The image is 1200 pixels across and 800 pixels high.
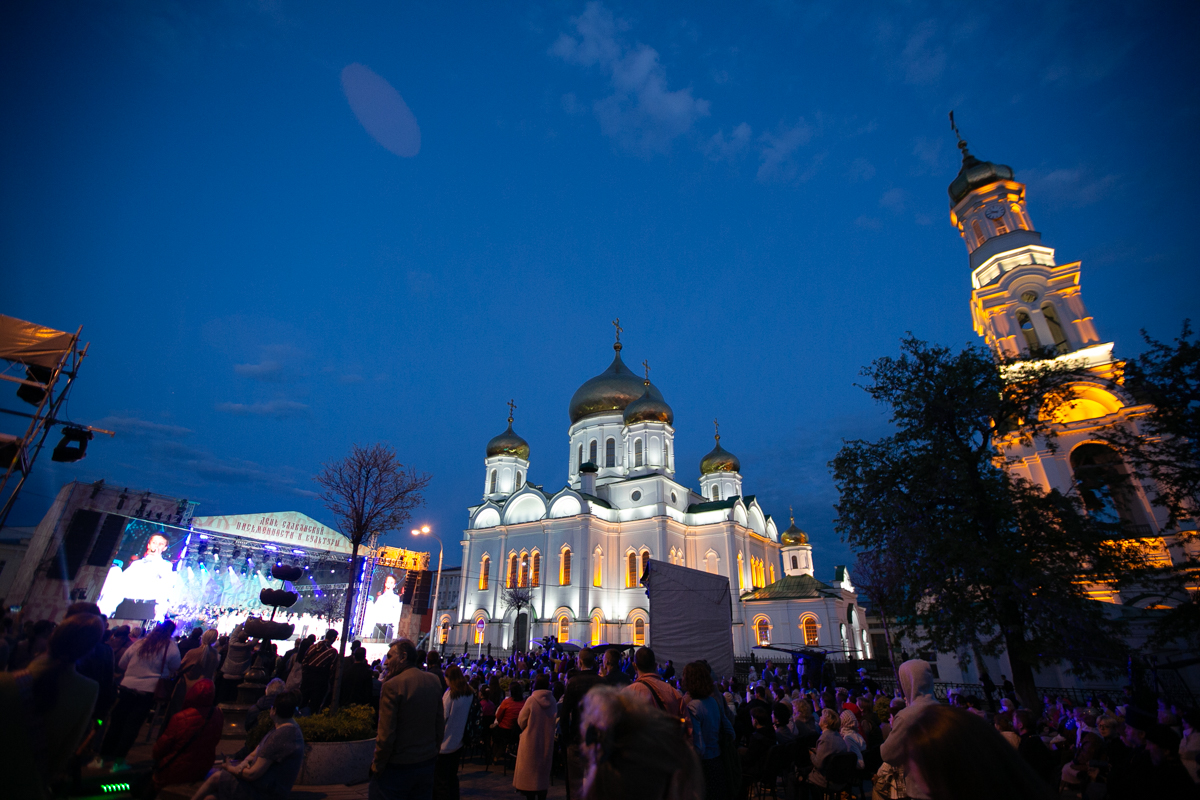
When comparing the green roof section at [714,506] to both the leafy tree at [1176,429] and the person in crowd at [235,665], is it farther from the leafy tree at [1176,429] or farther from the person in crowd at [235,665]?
the person in crowd at [235,665]

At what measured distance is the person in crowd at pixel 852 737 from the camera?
6531mm

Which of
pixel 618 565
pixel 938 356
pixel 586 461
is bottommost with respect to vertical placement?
pixel 618 565

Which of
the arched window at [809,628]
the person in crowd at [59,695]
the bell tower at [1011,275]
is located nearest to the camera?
the person in crowd at [59,695]

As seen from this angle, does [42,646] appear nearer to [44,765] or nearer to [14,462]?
[14,462]

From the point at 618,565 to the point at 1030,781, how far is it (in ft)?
109

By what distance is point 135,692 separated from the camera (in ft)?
23.8

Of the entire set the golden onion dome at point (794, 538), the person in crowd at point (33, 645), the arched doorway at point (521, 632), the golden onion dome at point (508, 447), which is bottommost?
the person in crowd at point (33, 645)

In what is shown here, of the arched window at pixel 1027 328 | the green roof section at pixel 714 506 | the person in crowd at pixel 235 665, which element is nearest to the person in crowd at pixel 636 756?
the person in crowd at pixel 235 665

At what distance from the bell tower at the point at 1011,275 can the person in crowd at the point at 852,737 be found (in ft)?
57.3

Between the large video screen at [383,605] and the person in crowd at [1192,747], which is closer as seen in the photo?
the person in crowd at [1192,747]

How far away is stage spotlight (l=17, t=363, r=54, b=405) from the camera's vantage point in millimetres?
10805

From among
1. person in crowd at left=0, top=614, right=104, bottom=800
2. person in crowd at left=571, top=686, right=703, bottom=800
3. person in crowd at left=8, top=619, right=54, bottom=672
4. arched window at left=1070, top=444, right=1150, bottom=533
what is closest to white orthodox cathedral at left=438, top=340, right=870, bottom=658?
arched window at left=1070, top=444, right=1150, bottom=533

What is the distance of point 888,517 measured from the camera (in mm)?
14633

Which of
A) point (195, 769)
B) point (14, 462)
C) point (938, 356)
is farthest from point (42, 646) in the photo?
point (938, 356)
